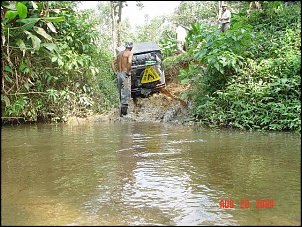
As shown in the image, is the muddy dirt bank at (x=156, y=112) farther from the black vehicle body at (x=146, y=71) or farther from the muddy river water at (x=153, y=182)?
the muddy river water at (x=153, y=182)

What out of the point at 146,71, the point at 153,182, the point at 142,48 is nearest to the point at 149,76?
the point at 146,71

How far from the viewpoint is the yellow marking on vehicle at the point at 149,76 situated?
887 centimetres

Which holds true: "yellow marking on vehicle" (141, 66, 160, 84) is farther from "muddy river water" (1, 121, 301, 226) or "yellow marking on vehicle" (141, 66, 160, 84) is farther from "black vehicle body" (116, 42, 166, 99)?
"muddy river water" (1, 121, 301, 226)

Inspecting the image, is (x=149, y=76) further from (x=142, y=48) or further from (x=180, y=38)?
(x=180, y=38)

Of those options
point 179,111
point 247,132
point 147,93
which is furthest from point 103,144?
point 147,93

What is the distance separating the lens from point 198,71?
7.83 m

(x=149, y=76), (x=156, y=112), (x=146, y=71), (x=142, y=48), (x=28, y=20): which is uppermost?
(x=28, y=20)

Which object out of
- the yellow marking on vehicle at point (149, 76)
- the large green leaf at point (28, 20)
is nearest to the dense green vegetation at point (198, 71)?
the large green leaf at point (28, 20)

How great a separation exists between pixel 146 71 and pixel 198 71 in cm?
157

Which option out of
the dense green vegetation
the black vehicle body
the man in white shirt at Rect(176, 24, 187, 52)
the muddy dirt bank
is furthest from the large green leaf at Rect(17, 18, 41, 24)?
the man in white shirt at Rect(176, 24, 187, 52)

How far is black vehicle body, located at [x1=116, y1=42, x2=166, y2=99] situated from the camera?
29.1ft

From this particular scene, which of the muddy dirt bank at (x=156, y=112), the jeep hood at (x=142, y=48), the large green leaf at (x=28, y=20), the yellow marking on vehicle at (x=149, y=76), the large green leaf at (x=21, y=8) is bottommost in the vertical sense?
the muddy dirt bank at (x=156, y=112)

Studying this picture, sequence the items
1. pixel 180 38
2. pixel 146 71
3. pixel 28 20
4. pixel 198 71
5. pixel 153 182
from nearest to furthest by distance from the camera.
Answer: pixel 153 182 < pixel 28 20 < pixel 198 71 < pixel 146 71 < pixel 180 38

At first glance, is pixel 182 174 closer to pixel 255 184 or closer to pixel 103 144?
pixel 255 184
